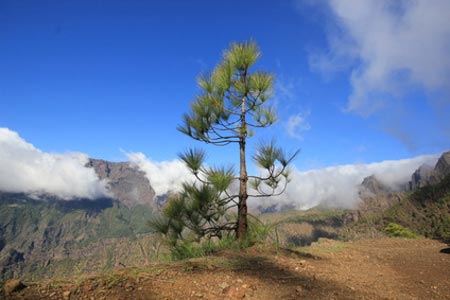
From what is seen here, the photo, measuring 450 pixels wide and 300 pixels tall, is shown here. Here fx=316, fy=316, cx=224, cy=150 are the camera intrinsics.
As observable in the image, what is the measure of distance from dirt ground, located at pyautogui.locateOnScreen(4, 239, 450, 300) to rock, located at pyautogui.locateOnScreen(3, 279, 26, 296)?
A: 0.08 m

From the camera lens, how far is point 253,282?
5383 mm

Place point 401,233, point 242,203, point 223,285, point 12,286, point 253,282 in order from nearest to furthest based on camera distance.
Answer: point 12,286 < point 223,285 < point 253,282 < point 242,203 < point 401,233

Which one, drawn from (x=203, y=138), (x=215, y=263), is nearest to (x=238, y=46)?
(x=203, y=138)

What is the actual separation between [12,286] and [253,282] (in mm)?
3556

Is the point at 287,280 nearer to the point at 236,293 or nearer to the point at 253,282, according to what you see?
the point at 253,282

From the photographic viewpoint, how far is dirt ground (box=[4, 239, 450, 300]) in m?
4.48

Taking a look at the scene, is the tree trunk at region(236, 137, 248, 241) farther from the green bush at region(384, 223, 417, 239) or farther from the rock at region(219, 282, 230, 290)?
the green bush at region(384, 223, 417, 239)

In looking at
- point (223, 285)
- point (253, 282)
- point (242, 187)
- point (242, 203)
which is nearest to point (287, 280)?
point (253, 282)

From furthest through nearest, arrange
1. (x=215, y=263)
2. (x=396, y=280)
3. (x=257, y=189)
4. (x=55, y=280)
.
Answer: (x=257, y=189) < (x=396, y=280) < (x=215, y=263) < (x=55, y=280)

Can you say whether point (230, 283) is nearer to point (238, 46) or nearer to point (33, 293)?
point (33, 293)

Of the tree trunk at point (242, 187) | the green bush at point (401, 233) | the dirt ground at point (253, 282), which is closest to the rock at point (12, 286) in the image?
the dirt ground at point (253, 282)

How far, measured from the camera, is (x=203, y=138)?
1055cm

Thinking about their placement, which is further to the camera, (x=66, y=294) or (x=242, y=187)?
(x=242, y=187)

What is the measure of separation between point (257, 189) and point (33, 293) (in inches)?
297
